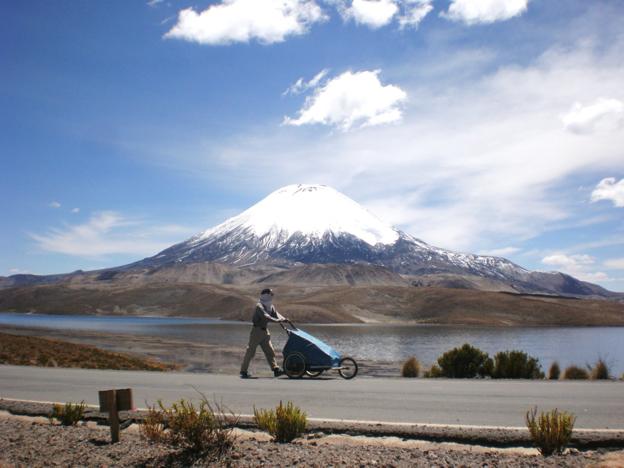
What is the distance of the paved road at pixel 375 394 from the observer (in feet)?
28.8

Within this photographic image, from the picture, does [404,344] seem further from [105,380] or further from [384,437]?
[384,437]

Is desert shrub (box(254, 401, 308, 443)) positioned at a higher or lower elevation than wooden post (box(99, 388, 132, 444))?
lower

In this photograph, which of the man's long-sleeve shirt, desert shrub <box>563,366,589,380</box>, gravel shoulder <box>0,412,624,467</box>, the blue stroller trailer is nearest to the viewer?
gravel shoulder <box>0,412,624,467</box>

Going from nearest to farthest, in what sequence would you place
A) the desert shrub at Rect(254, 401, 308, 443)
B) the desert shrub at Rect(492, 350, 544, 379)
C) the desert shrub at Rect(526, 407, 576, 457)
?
1. the desert shrub at Rect(526, 407, 576, 457)
2. the desert shrub at Rect(254, 401, 308, 443)
3. the desert shrub at Rect(492, 350, 544, 379)

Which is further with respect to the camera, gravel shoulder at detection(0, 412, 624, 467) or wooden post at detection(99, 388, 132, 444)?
wooden post at detection(99, 388, 132, 444)

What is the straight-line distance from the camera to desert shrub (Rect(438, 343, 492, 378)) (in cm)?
1959

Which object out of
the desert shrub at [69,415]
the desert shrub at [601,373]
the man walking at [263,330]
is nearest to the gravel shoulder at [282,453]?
the desert shrub at [69,415]

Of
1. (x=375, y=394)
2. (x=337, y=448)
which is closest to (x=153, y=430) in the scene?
(x=337, y=448)

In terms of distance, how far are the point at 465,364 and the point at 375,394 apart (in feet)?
34.1

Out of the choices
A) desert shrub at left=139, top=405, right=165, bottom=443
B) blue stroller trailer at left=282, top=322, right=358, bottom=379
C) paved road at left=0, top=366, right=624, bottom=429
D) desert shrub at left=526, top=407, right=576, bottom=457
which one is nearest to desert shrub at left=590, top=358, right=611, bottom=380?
paved road at left=0, top=366, right=624, bottom=429

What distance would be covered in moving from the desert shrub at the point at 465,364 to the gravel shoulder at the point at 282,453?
43.2ft

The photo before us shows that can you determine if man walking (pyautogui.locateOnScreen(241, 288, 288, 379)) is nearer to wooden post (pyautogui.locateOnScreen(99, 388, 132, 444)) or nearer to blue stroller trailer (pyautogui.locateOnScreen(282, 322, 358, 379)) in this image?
blue stroller trailer (pyautogui.locateOnScreen(282, 322, 358, 379))

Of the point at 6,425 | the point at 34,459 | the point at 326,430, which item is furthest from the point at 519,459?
the point at 6,425

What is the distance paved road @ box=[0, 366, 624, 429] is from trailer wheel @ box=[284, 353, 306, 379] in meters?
0.50
